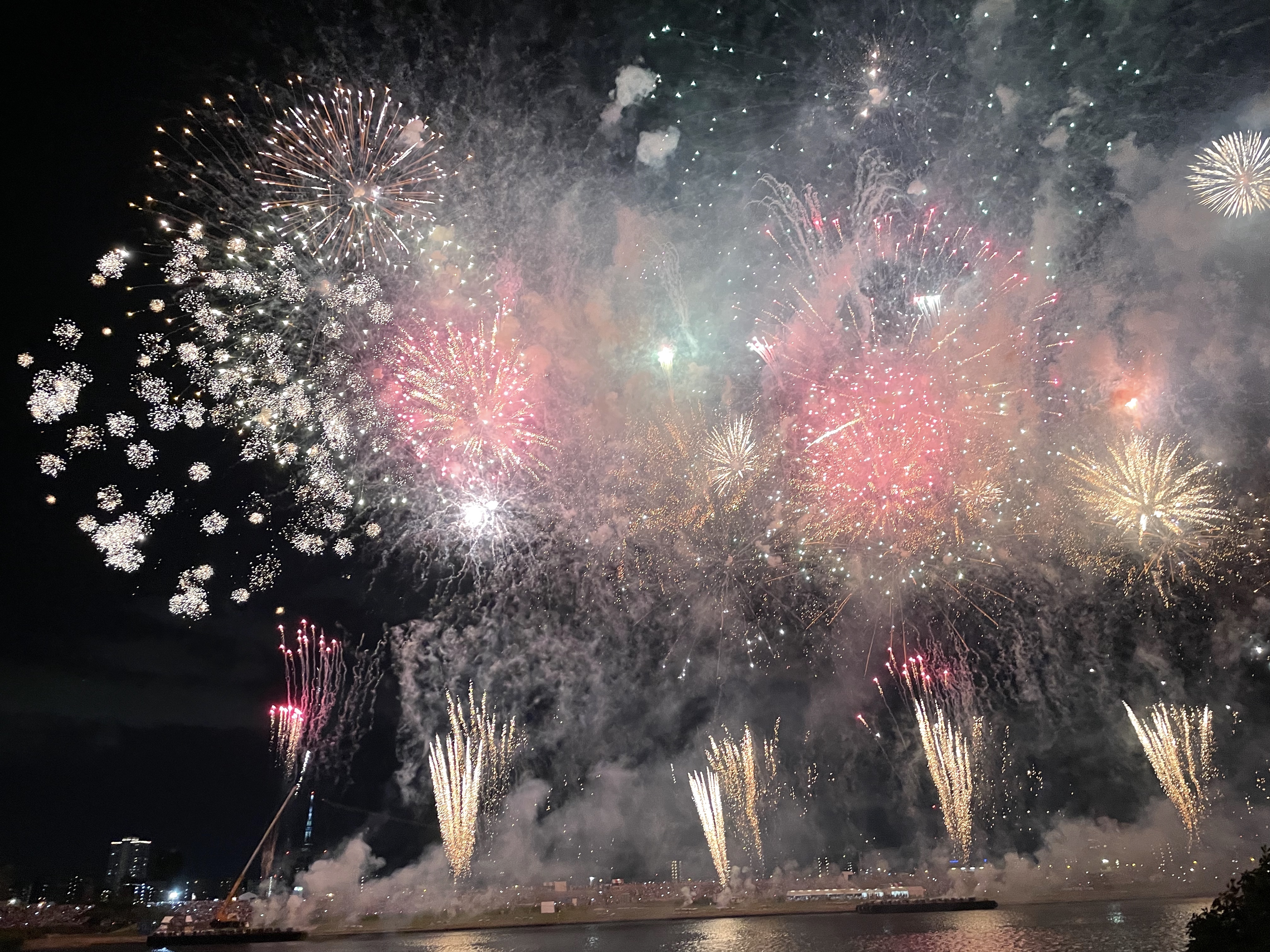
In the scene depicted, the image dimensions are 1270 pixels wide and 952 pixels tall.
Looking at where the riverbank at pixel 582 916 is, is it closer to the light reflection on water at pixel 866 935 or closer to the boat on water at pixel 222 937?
the boat on water at pixel 222 937

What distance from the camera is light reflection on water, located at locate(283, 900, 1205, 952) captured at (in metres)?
45.3

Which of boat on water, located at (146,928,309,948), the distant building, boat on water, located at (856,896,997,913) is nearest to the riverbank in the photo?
boat on water, located at (146,928,309,948)

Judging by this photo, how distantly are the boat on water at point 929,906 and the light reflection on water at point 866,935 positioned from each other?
3.24 meters

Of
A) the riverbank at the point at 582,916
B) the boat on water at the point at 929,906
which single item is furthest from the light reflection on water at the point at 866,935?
the riverbank at the point at 582,916

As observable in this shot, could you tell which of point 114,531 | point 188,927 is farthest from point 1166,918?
point 188,927

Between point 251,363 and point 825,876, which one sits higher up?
point 251,363

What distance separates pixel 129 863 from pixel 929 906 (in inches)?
5443

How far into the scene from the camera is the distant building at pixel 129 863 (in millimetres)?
135250

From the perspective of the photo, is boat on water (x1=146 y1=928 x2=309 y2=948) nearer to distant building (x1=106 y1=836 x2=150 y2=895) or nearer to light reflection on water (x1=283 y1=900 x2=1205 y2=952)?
light reflection on water (x1=283 y1=900 x2=1205 y2=952)

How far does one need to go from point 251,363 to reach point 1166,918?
255 feet

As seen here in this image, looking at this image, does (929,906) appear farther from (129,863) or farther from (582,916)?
(129,863)

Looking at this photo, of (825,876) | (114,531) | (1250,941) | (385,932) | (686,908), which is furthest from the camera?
(825,876)

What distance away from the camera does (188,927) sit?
3189 inches

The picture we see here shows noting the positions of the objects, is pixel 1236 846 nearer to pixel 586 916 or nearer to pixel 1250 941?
pixel 586 916
